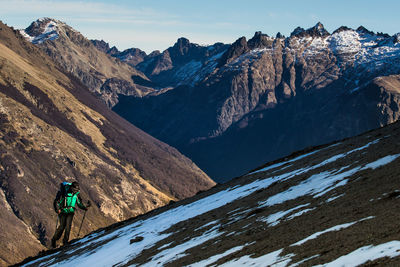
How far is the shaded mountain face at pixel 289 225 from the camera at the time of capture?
59.7ft

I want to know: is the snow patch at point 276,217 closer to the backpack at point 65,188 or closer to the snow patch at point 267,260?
the snow patch at point 267,260

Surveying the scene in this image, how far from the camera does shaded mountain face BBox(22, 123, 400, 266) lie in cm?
1820

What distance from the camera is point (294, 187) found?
117 ft

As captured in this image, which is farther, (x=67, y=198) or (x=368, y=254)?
(x=67, y=198)

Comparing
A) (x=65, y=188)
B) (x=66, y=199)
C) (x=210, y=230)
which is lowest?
(x=210, y=230)

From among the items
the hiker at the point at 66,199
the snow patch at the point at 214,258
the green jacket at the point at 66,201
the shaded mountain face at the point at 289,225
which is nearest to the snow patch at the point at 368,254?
the shaded mountain face at the point at 289,225

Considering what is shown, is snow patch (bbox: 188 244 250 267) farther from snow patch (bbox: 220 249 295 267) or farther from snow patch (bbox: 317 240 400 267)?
snow patch (bbox: 317 240 400 267)

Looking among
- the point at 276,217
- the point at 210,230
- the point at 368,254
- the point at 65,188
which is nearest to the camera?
the point at 368,254

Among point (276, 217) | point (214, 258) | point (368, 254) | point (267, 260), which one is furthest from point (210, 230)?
point (368, 254)

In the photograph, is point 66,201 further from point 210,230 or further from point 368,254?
point 368,254

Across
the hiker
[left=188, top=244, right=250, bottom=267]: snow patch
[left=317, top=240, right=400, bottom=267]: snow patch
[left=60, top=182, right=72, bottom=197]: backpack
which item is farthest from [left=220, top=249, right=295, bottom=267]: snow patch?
[left=60, top=182, right=72, bottom=197]: backpack

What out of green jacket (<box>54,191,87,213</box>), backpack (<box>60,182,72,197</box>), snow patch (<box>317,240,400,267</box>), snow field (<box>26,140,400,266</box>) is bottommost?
snow field (<box>26,140,400,266</box>)

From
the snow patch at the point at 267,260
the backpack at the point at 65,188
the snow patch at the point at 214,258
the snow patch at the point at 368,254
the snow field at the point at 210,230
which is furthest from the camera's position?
the backpack at the point at 65,188

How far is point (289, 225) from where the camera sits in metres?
24.6
